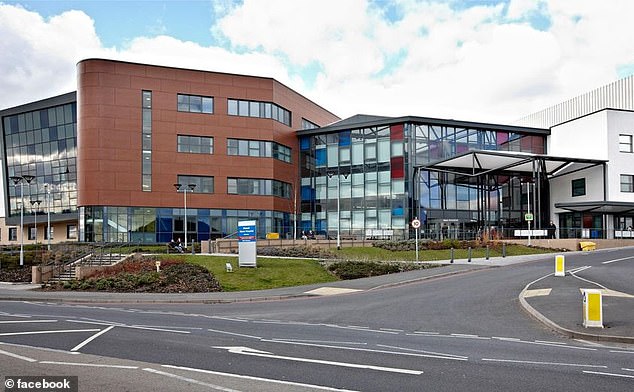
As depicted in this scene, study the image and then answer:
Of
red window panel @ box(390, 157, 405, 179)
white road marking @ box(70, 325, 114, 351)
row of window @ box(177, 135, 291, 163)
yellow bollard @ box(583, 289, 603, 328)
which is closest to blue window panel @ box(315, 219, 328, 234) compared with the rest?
row of window @ box(177, 135, 291, 163)

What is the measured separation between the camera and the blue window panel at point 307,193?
66.1m

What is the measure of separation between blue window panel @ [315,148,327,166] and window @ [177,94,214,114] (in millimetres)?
13303

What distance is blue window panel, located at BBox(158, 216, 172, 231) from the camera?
186 feet

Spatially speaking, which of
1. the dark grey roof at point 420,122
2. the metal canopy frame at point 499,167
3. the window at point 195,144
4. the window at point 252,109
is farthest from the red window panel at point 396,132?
the window at point 195,144

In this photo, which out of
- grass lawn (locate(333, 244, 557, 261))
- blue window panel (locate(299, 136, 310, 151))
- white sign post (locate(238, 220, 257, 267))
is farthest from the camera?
blue window panel (locate(299, 136, 310, 151))

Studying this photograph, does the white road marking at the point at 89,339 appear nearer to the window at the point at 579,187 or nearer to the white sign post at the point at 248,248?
the white sign post at the point at 248,248

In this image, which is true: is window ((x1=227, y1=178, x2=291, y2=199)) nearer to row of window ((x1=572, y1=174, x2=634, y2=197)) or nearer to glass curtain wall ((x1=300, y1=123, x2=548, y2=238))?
glass curtain wall ((x1=300, y1=123, x2=548, y2=238))

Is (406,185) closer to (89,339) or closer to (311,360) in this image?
(89,339)

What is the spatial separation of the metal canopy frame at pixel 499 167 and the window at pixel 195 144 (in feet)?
70.3

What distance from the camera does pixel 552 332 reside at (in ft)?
45.5

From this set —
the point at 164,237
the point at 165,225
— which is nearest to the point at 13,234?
the point at 164,237

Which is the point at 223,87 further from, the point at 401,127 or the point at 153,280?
the point at 153,280

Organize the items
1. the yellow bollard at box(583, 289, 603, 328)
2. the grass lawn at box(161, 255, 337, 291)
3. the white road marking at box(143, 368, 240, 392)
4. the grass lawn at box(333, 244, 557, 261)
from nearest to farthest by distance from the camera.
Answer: the white road marking at box(143, 368, 240, 392) < the yellow bollard at box(583, 289, 603, 328) < the grass lawn at box(161, 255, 337, 291) < the grass lawn at box(333, 244, 557, 261)

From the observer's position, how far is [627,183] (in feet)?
183
